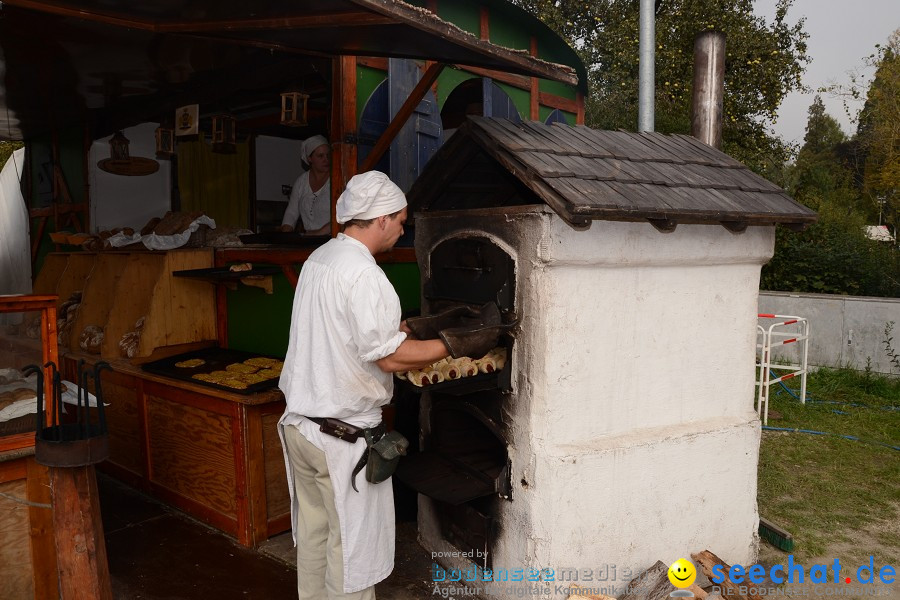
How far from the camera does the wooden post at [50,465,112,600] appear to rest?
3168mm

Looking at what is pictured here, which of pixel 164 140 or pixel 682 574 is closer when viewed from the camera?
pixel 682 574

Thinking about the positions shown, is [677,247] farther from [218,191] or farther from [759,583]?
[218,191]

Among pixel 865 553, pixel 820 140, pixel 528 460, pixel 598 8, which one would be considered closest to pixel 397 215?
pixel 528 460

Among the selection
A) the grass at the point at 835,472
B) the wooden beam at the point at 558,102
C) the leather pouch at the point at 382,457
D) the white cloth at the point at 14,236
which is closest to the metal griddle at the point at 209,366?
the leather pouch at the point at 382,457

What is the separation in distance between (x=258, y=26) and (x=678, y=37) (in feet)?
46.4

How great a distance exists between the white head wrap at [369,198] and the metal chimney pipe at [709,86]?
120 inches

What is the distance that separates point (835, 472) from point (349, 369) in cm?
528

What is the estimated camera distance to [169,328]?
581 centimetres

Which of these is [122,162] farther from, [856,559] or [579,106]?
[856,559]

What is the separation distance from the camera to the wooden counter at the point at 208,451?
4.59 m

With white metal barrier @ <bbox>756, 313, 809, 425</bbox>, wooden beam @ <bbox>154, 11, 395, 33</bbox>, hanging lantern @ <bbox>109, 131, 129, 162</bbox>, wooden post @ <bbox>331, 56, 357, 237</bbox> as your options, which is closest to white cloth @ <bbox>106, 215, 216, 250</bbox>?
hanging lantern @ <bbox>109, 131, 129, 162</bbox>

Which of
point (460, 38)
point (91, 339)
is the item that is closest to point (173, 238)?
point (91, 339)

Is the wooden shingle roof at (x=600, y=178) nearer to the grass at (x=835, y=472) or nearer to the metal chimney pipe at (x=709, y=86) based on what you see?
the metal chimney pipe at (x=709, y=86)

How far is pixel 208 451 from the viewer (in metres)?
4.84
